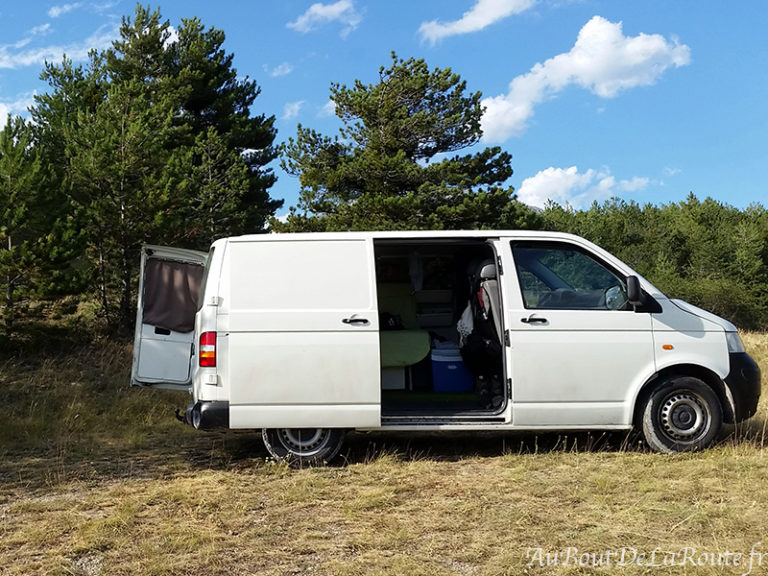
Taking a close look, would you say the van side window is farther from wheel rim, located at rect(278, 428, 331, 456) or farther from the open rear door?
the open rear door

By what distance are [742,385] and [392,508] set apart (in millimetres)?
3414

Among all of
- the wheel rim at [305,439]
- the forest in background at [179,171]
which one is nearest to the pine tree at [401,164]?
the forest in background at [179,171]

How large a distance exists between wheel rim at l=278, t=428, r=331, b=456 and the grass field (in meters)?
0.25

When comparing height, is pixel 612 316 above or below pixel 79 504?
above

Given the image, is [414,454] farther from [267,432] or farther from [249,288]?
[249,288]

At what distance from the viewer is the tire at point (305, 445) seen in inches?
242

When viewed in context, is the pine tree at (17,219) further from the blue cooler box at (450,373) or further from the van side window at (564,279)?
the van side window at (564,279)

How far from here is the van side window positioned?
618cm

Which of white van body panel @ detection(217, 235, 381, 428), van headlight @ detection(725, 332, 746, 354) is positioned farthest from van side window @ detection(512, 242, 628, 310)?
white van body panel @ detection(217, 235, 381, 428)

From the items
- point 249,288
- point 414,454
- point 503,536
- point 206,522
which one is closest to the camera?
point 503,536

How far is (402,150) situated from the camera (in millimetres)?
22578

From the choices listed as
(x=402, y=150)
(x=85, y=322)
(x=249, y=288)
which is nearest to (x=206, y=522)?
(x=249, y=288)

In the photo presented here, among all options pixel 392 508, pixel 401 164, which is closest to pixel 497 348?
pixel 392 508

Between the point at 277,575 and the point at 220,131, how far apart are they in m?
21.9
